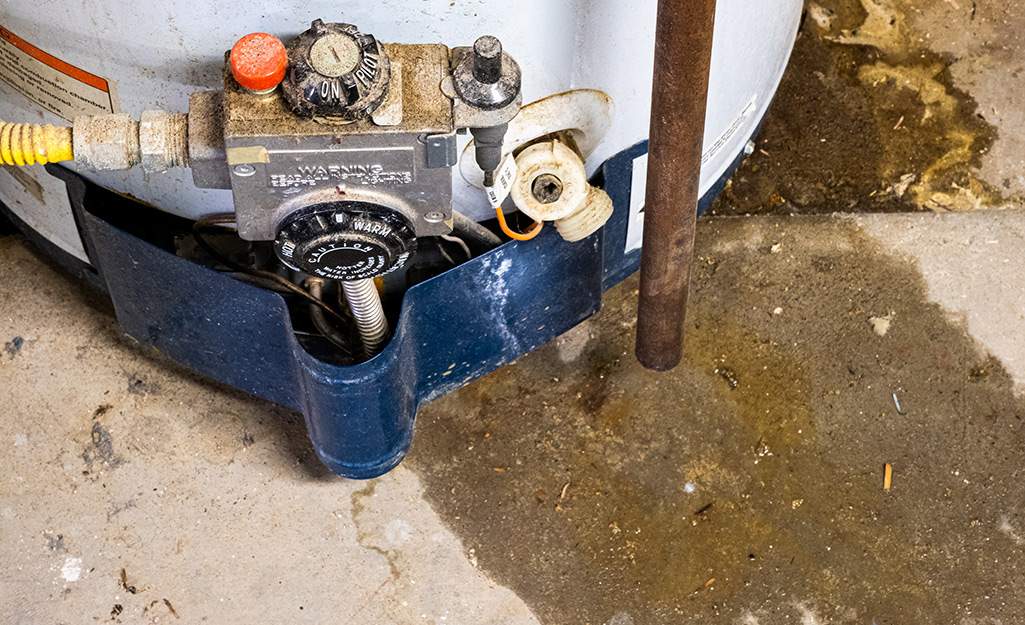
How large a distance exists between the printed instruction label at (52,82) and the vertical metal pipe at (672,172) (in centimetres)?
76

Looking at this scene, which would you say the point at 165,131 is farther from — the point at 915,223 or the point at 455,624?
the point at 915,223

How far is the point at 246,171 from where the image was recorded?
4.24 feet

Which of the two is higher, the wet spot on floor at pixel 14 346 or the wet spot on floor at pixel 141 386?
the wet spot on floor at pixel 14 346

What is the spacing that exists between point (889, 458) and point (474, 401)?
766 millimetres

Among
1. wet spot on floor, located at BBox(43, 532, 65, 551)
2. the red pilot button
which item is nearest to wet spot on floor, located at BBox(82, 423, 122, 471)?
wet spot on floor, located at BBox(43, 532, 65, 551)

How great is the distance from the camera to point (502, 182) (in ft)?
5.10

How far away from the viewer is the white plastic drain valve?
5.25ft

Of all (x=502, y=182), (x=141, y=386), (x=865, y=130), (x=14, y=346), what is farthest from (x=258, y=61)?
(x=865, y=130)

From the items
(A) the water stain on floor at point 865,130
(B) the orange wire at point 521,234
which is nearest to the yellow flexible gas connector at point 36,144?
(B) the orange wire at point 521,234

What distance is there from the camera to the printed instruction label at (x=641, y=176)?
1817 mm

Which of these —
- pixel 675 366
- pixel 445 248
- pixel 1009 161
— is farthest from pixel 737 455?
pixel 1009 161

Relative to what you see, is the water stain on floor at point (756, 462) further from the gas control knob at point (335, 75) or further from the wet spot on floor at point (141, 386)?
the gas control knob at point (335, 75)

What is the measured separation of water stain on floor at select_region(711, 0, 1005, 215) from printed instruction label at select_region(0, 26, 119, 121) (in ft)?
4.11

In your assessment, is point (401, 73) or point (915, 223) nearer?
point (401, 73)
